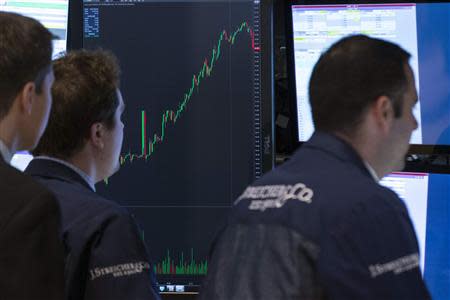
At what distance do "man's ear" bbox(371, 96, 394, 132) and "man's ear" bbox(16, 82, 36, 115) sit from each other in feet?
2.15

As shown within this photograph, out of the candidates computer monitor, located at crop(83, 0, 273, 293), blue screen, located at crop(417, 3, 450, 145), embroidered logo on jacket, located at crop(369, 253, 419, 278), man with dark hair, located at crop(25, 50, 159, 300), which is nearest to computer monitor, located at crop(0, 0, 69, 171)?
computer monitor, located at crop(83, 0, 273, 293)

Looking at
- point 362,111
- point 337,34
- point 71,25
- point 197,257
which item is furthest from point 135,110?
point 362,111

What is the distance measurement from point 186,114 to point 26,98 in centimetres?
137

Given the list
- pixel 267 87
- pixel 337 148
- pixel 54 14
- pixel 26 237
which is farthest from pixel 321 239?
pixel 54 14

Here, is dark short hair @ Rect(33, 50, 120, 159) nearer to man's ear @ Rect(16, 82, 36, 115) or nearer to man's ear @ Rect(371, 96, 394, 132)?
man's ear @ Rect(16, 82, 36, 115)

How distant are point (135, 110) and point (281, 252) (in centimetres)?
145

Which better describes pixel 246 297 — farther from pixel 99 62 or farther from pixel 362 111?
pixel 99 62

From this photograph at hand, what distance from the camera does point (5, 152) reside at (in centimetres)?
136

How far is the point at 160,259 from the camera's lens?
8.94 feet

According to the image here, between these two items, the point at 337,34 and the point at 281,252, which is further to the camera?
the point at 337,34

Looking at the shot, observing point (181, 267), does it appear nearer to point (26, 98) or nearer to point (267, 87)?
point (267, 87)

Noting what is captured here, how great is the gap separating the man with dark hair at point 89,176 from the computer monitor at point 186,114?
70cm

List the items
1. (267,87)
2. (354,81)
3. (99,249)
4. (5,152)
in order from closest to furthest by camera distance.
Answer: (5,152)
(354,81)
(99,249)
(267,87)

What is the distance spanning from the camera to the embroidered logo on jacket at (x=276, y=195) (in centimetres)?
142
